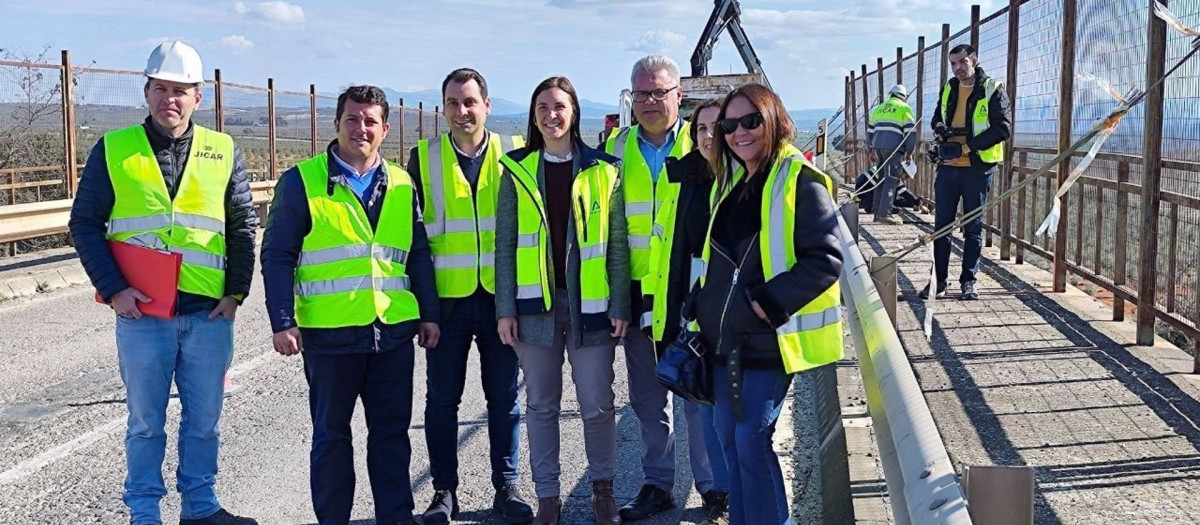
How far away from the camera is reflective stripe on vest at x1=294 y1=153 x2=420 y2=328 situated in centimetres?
457

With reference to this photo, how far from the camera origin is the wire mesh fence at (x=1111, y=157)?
6742 millimetres

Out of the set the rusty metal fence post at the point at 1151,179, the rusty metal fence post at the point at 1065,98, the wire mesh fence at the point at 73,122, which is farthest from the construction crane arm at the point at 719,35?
the rusty metal fence post at the point at 1151,179

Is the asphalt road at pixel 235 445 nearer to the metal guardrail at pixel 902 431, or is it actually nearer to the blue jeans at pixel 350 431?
the blue jeans at pixel 350 431

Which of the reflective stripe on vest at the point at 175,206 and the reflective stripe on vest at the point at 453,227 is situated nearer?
the reflective stripe on vest at the point at 175,206

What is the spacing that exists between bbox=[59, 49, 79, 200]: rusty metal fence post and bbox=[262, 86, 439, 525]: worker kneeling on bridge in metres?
9.41

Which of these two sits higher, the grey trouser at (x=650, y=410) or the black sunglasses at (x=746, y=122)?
the black sunglasses at (x=746, y=122)

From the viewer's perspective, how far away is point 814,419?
6.78 metres

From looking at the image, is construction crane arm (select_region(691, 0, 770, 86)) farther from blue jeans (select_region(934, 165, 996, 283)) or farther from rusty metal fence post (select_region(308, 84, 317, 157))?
blue jeans (select_region(934, 165, 996, 283))

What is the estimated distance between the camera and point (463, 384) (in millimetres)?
5094

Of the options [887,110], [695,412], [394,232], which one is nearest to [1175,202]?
[695,412]

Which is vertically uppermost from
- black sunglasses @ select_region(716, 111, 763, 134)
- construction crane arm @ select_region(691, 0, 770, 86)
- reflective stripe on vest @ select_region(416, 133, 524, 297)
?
construction crane arm @ select_region(691, 0, 770, 86)

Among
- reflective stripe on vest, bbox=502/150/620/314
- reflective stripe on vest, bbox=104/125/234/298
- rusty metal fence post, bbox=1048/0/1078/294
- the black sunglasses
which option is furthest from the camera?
rusty metal fence post, bbox=1048/0/1078/294

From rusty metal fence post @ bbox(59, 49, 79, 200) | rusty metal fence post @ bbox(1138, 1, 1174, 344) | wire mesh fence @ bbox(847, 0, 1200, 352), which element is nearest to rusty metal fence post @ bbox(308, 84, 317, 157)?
rusty metal fence post @ bbox(59, 49, 79, 200)

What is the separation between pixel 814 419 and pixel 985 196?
3.56 m
